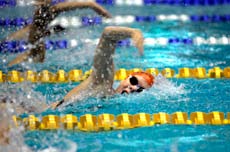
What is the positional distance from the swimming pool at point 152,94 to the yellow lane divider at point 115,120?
0.07 metres

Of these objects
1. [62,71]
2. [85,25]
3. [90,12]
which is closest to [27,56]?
[62,71]

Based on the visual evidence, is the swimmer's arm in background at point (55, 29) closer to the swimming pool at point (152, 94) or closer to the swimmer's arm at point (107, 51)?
the swimming pool at point (152, 94)

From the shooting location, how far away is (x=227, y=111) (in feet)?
14.2

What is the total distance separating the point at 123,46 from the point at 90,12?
7.36ft

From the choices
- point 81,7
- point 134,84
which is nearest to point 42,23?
point 81,7

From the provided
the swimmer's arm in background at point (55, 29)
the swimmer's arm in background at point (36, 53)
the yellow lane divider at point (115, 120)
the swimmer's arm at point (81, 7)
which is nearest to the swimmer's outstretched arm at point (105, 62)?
the yellow lane divider at point (115, 120)

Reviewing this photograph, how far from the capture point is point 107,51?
4.11 meters

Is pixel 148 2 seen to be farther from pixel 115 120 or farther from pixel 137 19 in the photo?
pixel 115 120

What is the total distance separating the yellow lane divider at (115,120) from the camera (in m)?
3.82

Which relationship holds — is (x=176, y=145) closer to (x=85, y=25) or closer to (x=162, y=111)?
(x=162, y=111)

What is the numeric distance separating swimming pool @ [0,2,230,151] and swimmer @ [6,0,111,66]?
31 centimetres

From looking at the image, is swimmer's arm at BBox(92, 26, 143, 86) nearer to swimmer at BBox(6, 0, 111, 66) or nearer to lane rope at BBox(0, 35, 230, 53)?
swimmer at BBox(6, 0, 111, 66)

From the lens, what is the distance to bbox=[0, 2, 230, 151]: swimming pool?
11.6 ft

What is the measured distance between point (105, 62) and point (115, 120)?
17.7 inches
